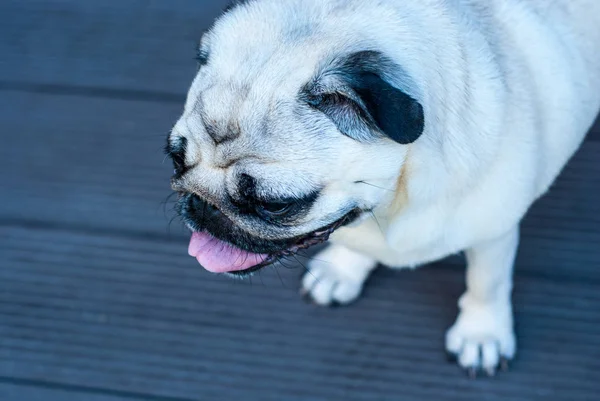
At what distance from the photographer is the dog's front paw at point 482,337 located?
68.5 inches

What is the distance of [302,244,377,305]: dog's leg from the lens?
1.87 meters

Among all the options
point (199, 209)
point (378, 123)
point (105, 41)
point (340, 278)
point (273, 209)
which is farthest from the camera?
point (105, 41)

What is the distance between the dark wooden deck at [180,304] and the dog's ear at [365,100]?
910 mm

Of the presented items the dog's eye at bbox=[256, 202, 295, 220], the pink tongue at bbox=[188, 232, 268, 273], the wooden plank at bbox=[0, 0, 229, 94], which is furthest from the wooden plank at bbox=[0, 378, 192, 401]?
the wooden plank at bbox=[0, 0, 229, 94]

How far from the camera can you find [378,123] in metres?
1.00

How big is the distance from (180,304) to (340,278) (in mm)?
476

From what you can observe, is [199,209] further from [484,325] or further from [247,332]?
[484,325]

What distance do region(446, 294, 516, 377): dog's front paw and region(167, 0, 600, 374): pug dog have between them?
0.97 feet

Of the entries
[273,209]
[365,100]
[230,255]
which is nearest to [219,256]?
[230,255]

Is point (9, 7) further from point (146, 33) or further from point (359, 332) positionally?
point (359, 332)

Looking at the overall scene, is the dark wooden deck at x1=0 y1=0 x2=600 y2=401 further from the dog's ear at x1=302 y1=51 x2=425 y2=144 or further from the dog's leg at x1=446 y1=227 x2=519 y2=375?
the dog's ear at x1=302 y1=51 x2=425 y2=144

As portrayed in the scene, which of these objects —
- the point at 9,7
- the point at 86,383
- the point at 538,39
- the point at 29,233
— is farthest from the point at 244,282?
the point at 9,7

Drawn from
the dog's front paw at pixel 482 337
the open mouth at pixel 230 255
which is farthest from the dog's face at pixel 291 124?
the dog's front paw at pixel 482 337

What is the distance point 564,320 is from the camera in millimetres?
1795
